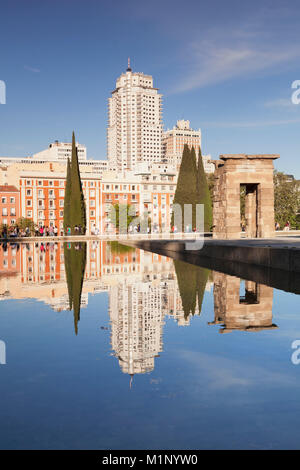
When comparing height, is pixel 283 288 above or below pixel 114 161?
below

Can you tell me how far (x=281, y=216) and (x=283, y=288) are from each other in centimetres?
3728

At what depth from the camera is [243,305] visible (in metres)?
7.90

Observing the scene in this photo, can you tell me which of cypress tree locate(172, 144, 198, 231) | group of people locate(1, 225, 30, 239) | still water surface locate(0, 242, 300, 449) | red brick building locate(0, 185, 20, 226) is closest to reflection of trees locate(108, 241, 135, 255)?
still water surface locate(0, 242, 300, 449)

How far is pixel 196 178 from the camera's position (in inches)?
2286

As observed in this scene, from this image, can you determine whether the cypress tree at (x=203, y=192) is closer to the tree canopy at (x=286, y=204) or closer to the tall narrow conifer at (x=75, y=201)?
the tree canopy at (x=286, y=204)

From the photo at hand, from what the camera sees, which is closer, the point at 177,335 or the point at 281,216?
the point at 177,335

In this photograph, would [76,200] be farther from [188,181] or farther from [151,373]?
[151,373]

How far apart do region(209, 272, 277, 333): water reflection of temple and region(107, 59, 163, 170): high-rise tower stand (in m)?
174

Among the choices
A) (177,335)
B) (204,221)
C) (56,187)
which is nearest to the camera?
Answer: (177,335)

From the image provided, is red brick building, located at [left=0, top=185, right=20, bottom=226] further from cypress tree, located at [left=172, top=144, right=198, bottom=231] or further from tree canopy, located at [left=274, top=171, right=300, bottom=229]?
tree canopy, located at [left=274, top=171, right=300, bottom=229]

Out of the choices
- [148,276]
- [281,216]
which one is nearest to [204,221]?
[281,216]

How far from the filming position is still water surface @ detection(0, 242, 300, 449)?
125 inches

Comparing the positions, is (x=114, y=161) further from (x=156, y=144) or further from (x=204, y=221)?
(x=204, y=221)

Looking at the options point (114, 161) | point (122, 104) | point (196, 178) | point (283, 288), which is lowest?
point (283, 288)
